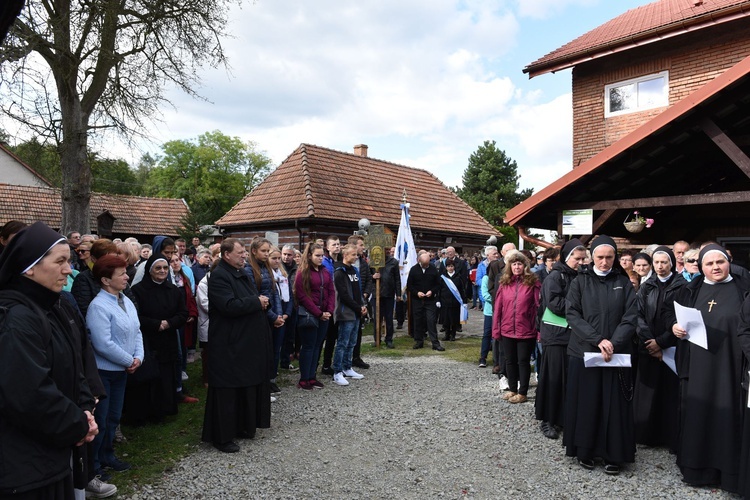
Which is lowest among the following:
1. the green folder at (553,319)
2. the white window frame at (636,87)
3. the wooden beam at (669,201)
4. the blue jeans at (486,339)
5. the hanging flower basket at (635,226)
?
the blue jeans at (486,339)

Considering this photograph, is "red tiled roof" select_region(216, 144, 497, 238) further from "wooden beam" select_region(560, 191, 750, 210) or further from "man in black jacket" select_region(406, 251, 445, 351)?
"wooden beam" select_region(560, 191, 750, 210)

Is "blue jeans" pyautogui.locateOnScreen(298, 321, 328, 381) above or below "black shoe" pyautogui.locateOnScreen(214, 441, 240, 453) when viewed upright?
above

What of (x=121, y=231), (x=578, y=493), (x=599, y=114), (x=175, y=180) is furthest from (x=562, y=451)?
(x=175, y=180)

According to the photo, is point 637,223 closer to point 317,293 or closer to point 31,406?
point 317,293

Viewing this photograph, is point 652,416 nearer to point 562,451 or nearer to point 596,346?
point 562,451

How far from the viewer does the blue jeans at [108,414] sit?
4344 millimetres

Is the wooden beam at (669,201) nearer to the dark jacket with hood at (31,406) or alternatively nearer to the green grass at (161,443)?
the green grass at (161,443)

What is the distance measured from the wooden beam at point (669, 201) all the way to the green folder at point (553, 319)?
3.55 metres

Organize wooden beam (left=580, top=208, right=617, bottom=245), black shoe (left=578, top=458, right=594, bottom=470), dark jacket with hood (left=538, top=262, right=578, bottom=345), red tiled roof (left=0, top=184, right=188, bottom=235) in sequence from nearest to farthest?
black shoe (left=578, top=458, right=594, bottom=470) → dark jacket with hood (left=538, top=262, right=578, bottom=345) → wooden beam (left=580, top=208, right=617, bottom=245) → red tiled roof (left=0, top=184, right=188, bottom=235)

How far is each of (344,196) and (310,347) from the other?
43.5ft

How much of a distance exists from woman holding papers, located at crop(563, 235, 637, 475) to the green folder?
64 cm

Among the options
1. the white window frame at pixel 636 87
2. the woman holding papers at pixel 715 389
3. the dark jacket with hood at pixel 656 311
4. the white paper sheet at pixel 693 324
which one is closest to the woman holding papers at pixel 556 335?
the dark jacket with hood at pixel 656 311

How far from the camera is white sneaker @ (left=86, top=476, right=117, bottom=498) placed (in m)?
4.13

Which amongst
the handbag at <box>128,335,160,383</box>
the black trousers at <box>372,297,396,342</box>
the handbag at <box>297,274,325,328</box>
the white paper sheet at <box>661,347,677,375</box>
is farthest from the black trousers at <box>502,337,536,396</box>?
the handbag at <box>128,335,160,383</box>
